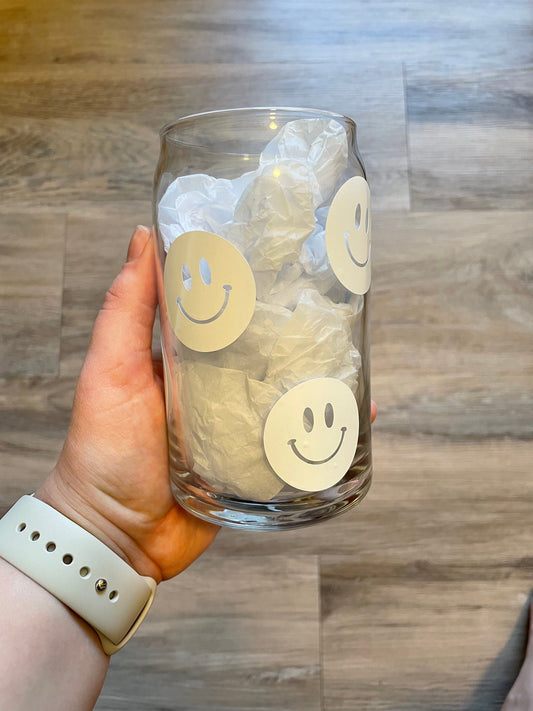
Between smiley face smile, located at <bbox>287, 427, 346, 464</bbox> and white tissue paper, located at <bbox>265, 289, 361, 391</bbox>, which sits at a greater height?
white tissue paper, located at <bbox>265, 289, 361, 391</bbox>

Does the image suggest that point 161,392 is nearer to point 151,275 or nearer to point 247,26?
point 151,275

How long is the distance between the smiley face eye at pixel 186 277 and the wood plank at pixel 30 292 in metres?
0.57

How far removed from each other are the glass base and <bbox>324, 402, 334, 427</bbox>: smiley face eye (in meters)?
0.06

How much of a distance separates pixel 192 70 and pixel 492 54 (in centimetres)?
46

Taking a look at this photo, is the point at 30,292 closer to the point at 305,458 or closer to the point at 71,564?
the point at 71,564

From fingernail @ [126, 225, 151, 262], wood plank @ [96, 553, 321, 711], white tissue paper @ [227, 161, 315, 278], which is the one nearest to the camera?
white tissue paper @ [227, 161, 315, 278]

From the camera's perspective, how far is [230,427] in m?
0.39

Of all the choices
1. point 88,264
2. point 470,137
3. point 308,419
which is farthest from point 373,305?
point 308,419

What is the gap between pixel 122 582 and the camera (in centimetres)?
48

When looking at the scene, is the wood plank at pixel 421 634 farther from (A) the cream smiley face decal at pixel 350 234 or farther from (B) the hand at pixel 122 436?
(A) the cream smiley face decal at pixel 350 234

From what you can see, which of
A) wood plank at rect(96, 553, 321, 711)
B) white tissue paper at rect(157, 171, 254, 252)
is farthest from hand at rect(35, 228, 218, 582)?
wood plank at rect(96, 553, 321, 711)

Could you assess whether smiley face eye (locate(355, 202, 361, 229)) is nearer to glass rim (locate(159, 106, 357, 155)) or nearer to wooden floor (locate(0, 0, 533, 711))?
glass rim (locate(159, 106, 357, 155))

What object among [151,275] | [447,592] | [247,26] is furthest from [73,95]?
[447,592]

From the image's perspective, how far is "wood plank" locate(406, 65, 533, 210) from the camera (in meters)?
0.92
